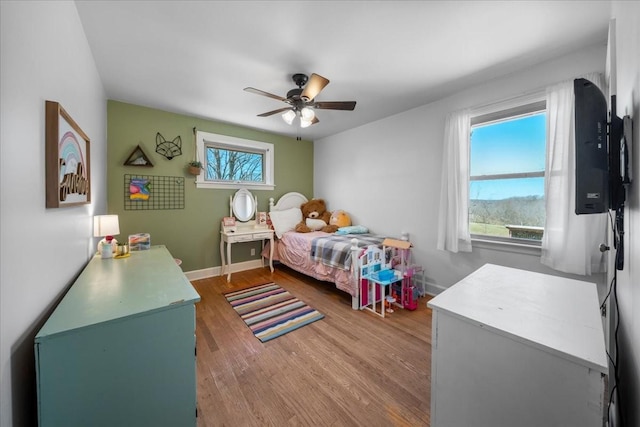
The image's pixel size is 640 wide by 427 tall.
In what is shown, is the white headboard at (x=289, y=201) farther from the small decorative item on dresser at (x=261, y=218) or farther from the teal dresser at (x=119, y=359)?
the teal dresser at (x=119, y=359)

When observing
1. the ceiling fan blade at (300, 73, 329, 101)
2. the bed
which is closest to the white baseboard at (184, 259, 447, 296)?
the bed

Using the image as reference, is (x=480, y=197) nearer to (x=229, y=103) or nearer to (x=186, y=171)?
(x=229, y=103)

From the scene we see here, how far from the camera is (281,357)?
1815mm

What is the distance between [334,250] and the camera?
2.84 meters

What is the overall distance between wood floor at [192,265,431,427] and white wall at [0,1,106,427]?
0.89 m

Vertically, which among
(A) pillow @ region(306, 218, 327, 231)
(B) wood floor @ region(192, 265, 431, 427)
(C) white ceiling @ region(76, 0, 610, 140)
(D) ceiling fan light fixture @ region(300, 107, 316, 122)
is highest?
(C) white ceiling @ region(76, 0, 610, 140)

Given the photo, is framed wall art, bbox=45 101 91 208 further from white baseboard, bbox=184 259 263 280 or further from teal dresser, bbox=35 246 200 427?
white baseboard, bbox=184 259 263 280

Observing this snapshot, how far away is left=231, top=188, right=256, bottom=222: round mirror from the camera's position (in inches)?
152

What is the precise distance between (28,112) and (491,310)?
1978 millimetres

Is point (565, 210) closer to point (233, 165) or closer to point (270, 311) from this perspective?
point (270, 311)

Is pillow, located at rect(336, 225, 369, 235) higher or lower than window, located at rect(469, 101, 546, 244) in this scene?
lower

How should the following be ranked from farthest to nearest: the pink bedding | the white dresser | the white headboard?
the white headboard
the pink bedding
the white dresser

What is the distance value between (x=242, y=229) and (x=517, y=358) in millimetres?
3507

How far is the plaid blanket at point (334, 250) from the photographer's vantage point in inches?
106
